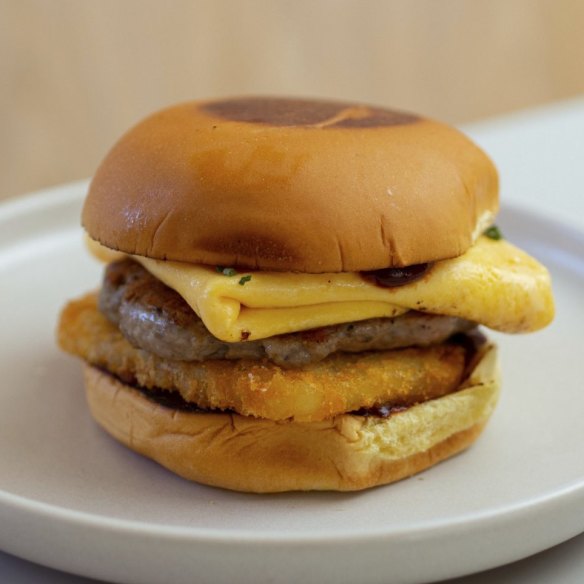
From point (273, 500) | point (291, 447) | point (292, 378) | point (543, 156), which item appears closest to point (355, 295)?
point (292, 378)

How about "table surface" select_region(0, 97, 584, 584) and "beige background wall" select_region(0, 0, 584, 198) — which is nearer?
"table surface" select_region(0, 97, 584, 584)

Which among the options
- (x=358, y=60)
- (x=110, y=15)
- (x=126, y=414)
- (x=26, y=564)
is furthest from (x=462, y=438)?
(x=358, y=60)

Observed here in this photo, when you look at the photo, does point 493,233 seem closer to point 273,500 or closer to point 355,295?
point 355,295

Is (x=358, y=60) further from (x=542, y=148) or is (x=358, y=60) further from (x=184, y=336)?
(x=184, y=336)

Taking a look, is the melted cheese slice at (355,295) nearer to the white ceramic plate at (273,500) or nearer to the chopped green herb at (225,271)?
the chopped green herb at (225,271)

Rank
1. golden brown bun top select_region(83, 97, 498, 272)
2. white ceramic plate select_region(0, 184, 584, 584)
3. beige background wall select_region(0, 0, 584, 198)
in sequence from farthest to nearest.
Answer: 1. beige background wall select_region(0, 0, 584, 198)
2. golden brown bun top select_region(83, 97, 498, 272)
3. white ceramic plate select_region(0, 184, 584, 584)

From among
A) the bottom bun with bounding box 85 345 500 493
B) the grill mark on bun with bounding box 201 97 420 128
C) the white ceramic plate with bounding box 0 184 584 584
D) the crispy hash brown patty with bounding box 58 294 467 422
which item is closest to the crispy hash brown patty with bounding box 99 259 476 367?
the crispy hash brown patty with bounding box 58 294 467 422

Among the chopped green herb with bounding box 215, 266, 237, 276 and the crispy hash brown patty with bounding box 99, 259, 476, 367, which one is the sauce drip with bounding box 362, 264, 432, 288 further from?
the chopped green herb with bounding box 215, 266, 237, 276
